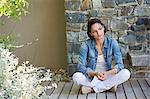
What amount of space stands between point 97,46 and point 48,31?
1.47 m

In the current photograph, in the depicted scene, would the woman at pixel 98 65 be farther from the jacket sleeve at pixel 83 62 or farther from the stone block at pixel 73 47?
the stone block at pixel 73 47

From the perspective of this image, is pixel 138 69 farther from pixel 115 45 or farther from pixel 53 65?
pixel 53 65

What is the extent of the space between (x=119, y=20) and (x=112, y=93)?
51.9 inches

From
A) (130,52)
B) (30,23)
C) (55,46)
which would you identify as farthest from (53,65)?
(130,52)

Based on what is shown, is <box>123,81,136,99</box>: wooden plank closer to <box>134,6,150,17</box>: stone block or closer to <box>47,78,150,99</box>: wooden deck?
<box>47,78,150,99</box>: wooden deck

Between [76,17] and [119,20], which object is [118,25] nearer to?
[119,20]

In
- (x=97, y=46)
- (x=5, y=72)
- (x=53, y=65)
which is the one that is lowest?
(x=53, y=65)

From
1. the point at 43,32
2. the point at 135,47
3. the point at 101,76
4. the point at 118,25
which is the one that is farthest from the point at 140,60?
the point at 43,32

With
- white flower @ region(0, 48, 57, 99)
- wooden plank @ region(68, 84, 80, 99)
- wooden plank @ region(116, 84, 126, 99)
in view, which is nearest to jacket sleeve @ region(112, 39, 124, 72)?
wooden plank @ region(116, 84, 126, 99)

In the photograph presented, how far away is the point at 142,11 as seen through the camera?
5035mm

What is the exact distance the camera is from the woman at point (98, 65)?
4176 mm

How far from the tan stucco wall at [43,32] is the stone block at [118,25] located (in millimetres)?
864

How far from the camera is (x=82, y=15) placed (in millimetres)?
5062

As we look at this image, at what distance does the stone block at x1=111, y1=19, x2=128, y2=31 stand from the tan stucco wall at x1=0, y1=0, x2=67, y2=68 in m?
0.86
